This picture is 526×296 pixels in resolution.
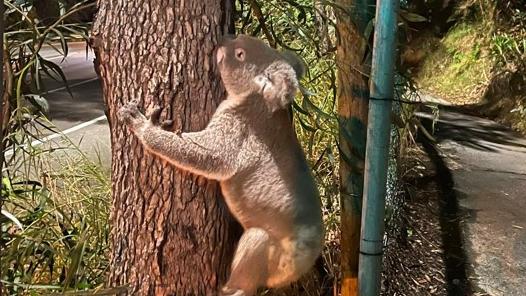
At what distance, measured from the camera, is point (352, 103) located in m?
3.06

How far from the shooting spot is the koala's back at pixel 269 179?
216cm

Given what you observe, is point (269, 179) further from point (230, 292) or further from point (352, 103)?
point (352, 103)

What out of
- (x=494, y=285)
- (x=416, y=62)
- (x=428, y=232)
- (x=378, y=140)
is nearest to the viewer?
(x=378, y=140)

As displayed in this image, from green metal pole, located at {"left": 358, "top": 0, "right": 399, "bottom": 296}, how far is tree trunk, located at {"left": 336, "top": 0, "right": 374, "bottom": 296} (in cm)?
50

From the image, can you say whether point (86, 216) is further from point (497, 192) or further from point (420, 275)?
point (497, 192)

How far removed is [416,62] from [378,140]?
13.2 meters

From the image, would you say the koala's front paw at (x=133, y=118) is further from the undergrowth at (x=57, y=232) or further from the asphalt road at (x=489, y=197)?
the asphalt road at (x=489, y=197)

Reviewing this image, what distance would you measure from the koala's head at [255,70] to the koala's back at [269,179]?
0.22ft

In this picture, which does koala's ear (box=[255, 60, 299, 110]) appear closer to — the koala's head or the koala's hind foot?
the koala's head

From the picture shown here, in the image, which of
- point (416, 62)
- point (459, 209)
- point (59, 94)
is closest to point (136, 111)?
point (459, 209)

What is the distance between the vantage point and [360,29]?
3.00 metres

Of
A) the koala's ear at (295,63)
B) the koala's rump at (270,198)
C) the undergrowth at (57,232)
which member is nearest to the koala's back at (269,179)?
the koala's rump at (270,198)

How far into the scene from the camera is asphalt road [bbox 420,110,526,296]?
4.86 m

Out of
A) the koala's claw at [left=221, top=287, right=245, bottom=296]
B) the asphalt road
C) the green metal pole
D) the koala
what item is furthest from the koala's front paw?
the asphalt road
